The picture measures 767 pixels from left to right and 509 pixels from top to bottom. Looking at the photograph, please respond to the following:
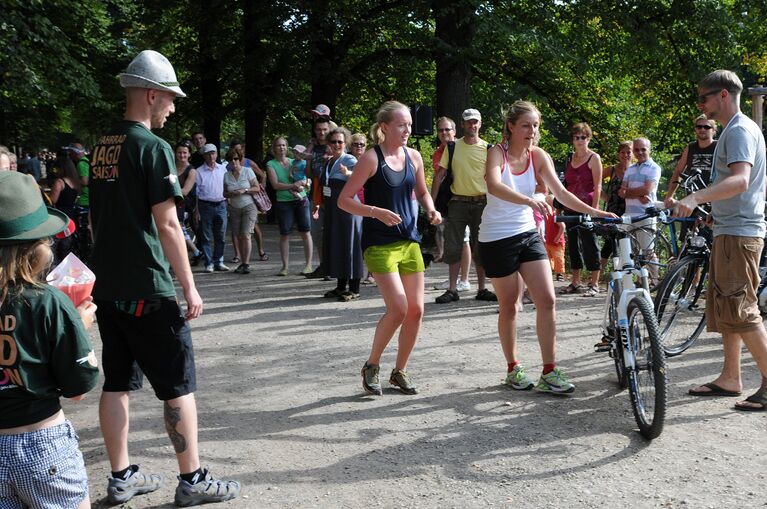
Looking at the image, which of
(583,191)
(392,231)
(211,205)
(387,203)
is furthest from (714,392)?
(211,205)

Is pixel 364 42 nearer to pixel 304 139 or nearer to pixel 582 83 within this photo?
pixel 582 83

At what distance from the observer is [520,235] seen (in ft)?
19.0

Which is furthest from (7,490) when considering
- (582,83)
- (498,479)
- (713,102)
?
(582,83)

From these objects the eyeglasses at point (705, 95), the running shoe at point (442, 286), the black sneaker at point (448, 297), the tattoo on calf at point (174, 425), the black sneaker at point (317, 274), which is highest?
the eyeglasses at point (705, 95)

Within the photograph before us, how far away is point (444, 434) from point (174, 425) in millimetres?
1721

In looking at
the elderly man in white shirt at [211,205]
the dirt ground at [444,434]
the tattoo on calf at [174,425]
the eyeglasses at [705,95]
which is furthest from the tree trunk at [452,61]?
the tattoo on calf at [174,425]

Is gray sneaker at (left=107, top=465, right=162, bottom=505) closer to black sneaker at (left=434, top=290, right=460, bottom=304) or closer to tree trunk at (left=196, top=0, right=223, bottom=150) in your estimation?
black sneaker at (left=434, top=290, right=460, bottom=304)

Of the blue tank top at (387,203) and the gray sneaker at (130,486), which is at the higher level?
the blue tank top at (387,203)

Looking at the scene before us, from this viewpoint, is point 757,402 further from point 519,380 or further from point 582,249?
point 582,249

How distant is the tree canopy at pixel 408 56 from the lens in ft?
52.5

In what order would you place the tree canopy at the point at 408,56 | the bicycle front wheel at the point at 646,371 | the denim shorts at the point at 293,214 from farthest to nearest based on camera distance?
the tree canopy at the point at 408,56, the denim shorts at the point at 293,214, the bicycle front wheel at the point at 646,371

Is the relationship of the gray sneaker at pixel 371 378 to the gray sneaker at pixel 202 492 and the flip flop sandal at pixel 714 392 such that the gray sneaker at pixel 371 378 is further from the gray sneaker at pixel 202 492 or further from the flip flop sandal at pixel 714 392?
the flip flop sandal at pixel 714 392

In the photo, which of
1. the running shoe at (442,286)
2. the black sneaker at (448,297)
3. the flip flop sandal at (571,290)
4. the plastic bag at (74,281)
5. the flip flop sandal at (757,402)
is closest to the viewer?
the plastic bag at (74,281)

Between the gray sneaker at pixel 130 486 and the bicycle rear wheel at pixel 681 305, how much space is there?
409 cm
